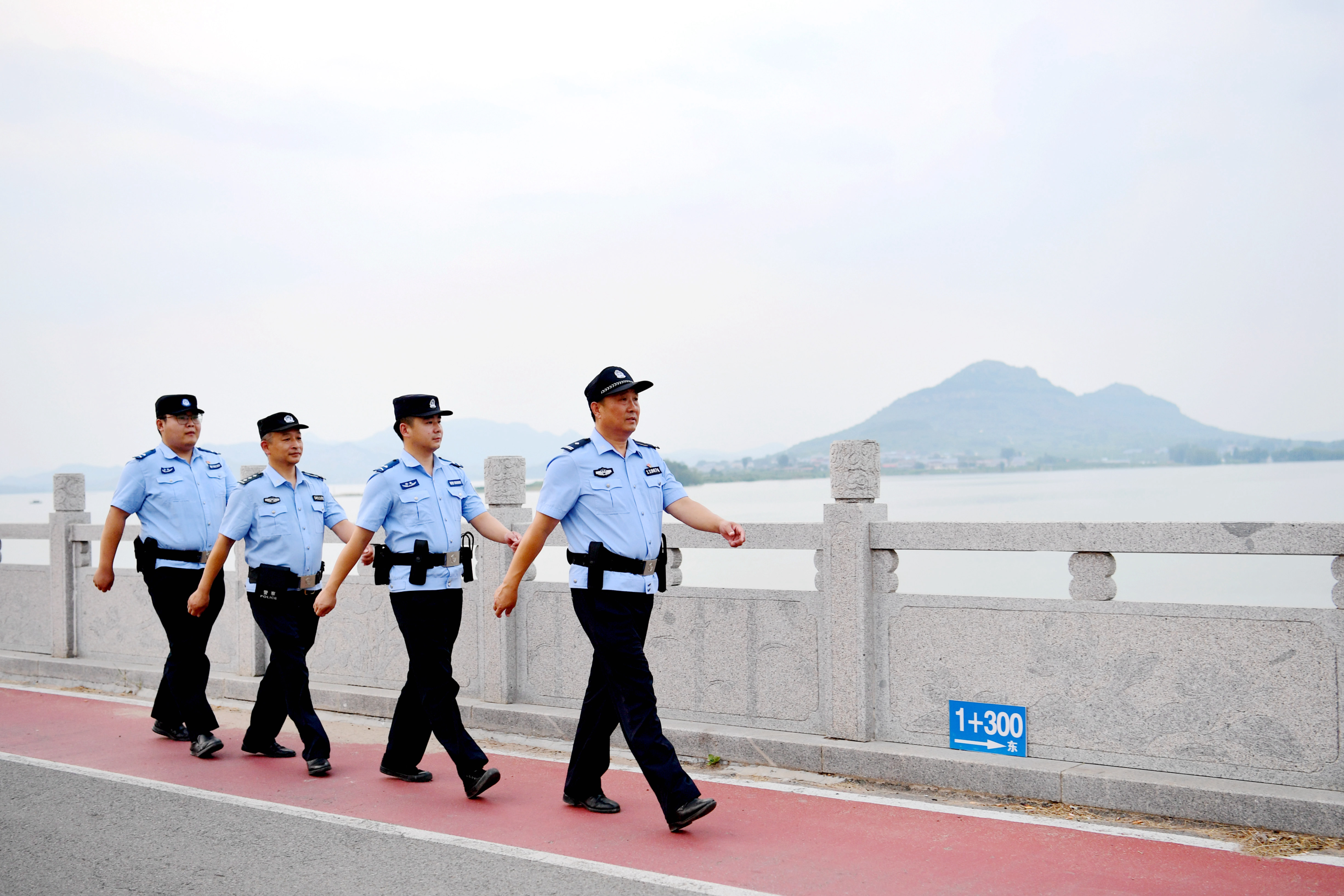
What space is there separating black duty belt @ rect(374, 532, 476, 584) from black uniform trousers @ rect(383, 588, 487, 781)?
0.32 feet

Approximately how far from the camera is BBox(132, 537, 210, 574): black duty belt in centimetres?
793

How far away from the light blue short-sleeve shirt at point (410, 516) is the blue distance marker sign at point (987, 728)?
9.22ft

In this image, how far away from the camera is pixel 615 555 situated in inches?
224

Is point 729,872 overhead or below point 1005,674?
below

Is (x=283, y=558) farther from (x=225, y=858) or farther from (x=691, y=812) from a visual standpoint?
(x=691, y=812)

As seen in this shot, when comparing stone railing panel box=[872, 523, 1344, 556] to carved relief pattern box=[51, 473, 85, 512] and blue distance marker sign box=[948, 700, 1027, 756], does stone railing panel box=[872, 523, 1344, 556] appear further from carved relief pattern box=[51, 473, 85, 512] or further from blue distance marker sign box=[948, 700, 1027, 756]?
carved relief pattern box=[51, 473, 85, 512]

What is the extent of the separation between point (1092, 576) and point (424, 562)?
3488mm

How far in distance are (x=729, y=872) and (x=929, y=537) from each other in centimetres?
233

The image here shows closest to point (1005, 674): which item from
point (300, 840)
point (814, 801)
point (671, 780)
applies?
point (814, 801)

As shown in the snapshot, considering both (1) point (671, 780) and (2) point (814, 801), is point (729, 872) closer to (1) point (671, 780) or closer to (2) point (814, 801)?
(1) point (671, 780)

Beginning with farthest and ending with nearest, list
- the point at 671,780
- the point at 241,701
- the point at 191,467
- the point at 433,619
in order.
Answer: the point at 241,701 → the point at 191,467 → the point at 433,619 → the point at 671,780

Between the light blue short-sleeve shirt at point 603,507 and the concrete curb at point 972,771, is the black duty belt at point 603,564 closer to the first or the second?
the light blue short-sleeve shirt at point 603,507

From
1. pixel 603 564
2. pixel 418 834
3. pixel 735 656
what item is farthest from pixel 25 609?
pixel 603 564

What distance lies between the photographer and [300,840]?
5590mm
